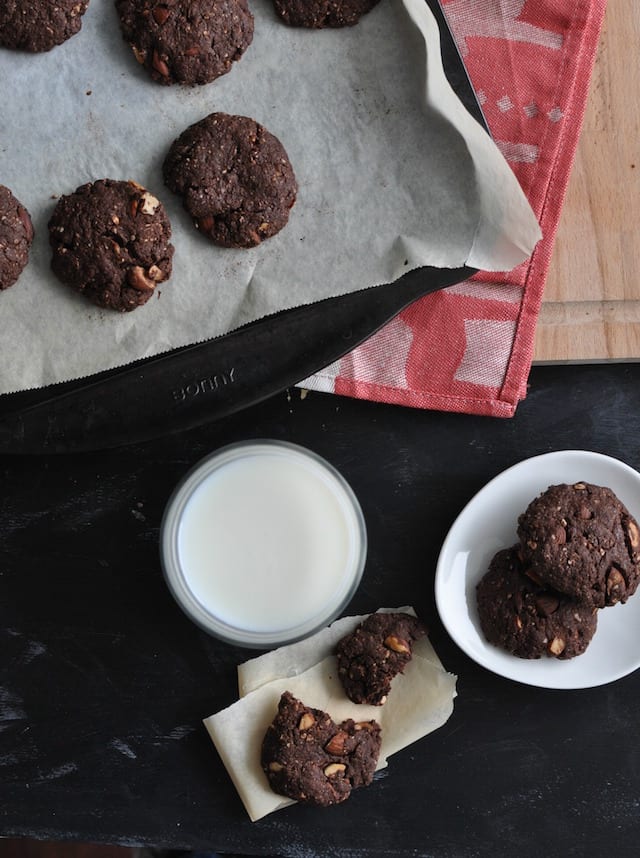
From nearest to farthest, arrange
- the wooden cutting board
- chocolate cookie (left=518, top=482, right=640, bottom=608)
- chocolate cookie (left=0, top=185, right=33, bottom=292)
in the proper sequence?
chocolate cookie (left=0, top=185, right=33, bottom=292)
chocolate cookie (left=518, top=482, right=640, bottom=608)
the wooden cutting board

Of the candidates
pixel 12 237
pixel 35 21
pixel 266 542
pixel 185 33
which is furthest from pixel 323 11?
pixel 266 542

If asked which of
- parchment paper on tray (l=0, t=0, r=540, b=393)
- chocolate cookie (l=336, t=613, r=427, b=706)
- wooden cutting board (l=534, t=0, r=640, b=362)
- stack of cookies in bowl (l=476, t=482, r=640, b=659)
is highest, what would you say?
parchment paper on tray (l=0, t=0, r=540, b=393)

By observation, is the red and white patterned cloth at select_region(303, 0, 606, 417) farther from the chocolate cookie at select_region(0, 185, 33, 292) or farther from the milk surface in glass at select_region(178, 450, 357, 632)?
the chocolate cookie at select_region(0, 185, 33, 292)

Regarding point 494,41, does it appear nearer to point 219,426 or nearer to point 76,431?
point 219,426

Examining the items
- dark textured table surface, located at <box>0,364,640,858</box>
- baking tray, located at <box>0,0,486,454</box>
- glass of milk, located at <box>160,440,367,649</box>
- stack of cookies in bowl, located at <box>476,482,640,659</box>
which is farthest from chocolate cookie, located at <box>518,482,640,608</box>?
baking tray, located at <box>0,0,486,454</box>

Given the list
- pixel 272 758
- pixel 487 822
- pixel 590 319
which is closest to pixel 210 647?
pixel 272 758

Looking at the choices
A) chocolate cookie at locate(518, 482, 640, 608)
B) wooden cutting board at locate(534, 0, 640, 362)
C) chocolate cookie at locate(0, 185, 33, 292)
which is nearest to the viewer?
chocolate cookie at locate(0, 185, 33, 292)
